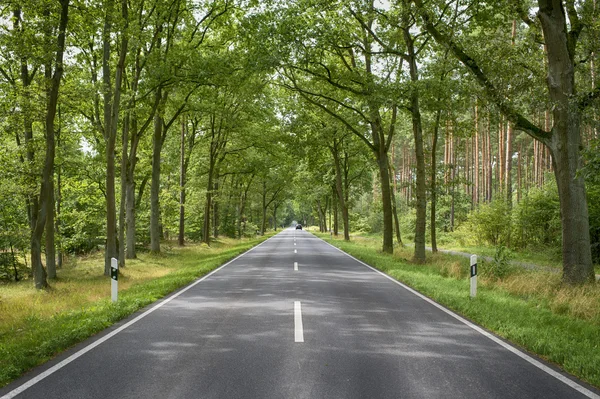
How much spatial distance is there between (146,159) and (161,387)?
22194 millimetres

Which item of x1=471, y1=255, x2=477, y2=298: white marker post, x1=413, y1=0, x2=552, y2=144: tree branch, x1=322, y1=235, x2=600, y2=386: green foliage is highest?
x1=413, y1=0, x2=552, y2=144: tree branch

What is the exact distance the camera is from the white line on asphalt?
5918mm

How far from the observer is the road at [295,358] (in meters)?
4.07

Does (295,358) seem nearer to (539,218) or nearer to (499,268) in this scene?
(499,268)

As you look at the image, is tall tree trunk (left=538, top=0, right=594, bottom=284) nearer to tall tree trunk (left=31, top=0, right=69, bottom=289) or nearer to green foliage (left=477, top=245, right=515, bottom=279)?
green foliage (left=477, top=245, right=515, bottom=279)

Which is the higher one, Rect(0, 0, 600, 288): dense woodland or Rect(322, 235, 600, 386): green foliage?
Rect(0, 0, 600, 288): dense woodland

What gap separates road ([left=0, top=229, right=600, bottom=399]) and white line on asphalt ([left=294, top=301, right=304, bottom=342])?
0.05 feet

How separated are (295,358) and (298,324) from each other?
1.66 metres

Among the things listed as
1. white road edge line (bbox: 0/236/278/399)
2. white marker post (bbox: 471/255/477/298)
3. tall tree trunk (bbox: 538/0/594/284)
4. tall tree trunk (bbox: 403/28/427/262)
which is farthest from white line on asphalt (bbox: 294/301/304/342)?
tall tree trunk (bbox: 403/28/427/262)

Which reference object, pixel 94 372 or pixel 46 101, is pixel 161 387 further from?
pixel 46 101

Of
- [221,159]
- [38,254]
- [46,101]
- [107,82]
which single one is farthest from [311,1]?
[221,159]

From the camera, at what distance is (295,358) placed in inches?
197

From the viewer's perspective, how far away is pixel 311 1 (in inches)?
600

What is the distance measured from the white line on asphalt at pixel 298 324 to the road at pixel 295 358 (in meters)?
0.02
